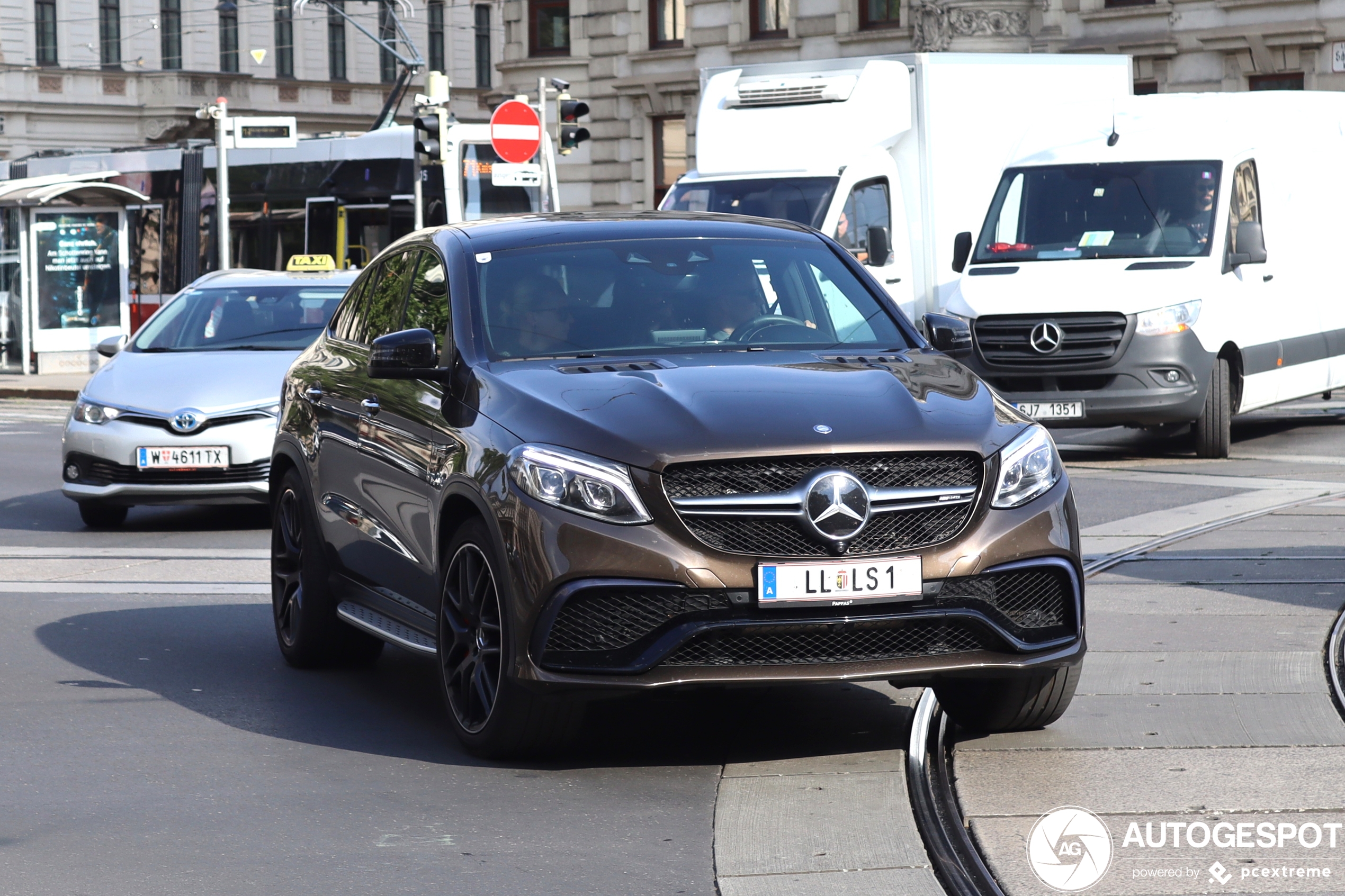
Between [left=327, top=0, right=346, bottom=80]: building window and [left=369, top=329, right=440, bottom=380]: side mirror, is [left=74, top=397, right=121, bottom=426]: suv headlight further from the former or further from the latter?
[left=327, top=0, right=346, bottom=80]: building window

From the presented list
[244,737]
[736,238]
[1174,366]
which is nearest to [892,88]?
[1174,366]

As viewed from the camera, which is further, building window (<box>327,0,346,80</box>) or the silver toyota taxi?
building window (<box>327,0,346,80</box>)

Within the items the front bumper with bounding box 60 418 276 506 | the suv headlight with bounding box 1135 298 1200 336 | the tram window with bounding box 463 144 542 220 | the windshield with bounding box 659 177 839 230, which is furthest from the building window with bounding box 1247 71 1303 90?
the front bumper with bounding box 60 418 276 506

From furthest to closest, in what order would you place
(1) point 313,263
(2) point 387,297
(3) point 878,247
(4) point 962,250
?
(1) point 313,263 < (3) point 878,247 < (4) point 962,250 < (2) point 387,297

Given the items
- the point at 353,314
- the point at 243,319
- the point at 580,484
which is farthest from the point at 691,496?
the point at 243,319

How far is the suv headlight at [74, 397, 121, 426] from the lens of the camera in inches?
479

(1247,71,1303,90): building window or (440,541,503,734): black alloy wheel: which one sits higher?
(1247,71,1303,90): building window

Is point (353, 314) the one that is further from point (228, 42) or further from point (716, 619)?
point (228, 42)

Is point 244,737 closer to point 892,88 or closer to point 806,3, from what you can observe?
point 892,88

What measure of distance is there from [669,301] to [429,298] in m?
0.85

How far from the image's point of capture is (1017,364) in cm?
1520

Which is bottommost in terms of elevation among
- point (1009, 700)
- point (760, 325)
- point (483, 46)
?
point (1009, 700)

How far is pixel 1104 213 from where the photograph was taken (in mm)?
15961

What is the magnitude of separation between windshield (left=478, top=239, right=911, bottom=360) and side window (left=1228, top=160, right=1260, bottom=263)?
30.1 ft
